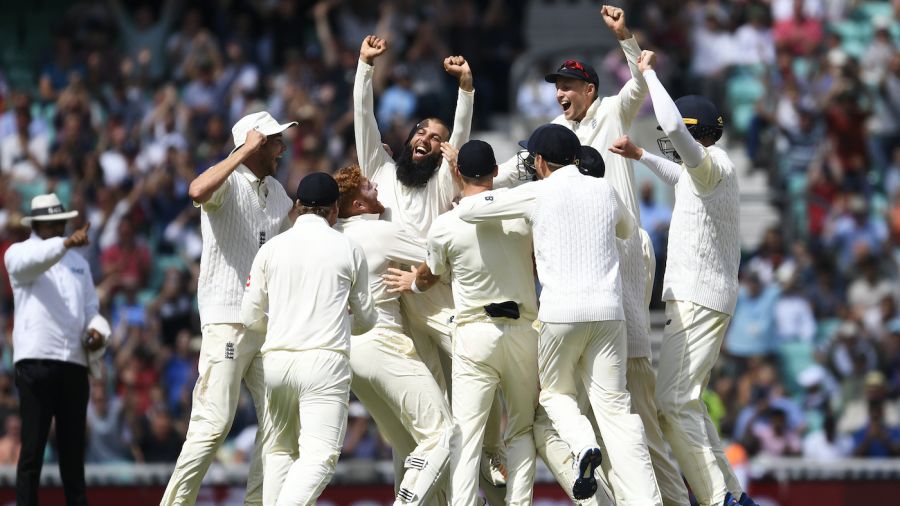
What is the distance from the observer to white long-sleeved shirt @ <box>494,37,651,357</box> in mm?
11531

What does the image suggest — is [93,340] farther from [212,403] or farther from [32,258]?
[212,403]

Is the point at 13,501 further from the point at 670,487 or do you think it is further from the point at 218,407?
the point at 670,487

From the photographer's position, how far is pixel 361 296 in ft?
35.9

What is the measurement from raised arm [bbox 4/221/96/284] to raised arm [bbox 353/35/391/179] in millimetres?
2126

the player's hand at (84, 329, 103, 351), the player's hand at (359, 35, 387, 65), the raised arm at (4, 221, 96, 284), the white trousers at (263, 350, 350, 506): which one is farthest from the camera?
the player's hand at (84, 329, 103, 351)

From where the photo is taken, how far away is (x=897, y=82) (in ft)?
70.7

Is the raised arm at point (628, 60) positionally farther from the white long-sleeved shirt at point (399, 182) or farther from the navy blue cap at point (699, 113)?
the white long-sleeved shirt at point (399, 182)

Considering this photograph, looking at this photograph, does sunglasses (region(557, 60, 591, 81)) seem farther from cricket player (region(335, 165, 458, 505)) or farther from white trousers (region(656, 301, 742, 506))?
white trousers (region(656, 301, 742, 506))

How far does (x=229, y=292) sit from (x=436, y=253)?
150cm

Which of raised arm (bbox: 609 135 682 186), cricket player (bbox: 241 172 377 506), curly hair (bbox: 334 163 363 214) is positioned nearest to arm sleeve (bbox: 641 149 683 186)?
raised arm (bbox: 609 135 682 186)

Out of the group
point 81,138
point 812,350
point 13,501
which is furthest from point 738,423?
point 81,138

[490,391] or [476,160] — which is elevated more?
[476,160]

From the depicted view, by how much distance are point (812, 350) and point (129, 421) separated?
787 cm

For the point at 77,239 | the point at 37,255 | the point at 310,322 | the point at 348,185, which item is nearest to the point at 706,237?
the point at 348,185
